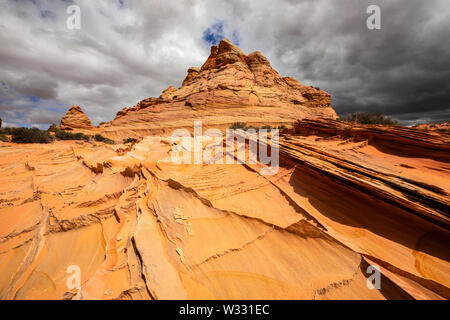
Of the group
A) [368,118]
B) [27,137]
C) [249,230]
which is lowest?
[249,230]

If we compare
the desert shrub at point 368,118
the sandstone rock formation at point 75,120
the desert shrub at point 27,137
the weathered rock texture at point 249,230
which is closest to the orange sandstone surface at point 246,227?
the weathered rock texture at point 249,230

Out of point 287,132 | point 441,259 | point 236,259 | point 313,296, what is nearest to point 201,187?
point 236,259

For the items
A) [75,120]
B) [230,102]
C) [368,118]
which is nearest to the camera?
[368,118]

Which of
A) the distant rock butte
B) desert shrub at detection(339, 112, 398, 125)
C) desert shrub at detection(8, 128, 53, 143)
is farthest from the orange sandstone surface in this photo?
the distant rock butte

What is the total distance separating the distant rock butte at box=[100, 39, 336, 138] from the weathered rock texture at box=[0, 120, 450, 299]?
745 inches

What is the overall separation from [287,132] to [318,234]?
668 cm

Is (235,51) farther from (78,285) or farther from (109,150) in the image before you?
(78,285)

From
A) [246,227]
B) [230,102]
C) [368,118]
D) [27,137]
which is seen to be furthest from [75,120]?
[368,118]

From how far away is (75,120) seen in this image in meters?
30.6

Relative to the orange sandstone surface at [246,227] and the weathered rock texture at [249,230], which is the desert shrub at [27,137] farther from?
the weathered rock texture at [249,230]

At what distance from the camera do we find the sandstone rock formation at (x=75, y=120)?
98.3ft

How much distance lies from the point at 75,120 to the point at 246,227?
42.4 m

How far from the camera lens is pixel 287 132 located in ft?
27.3

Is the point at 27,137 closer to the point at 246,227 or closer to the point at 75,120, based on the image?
the point at 75,120
